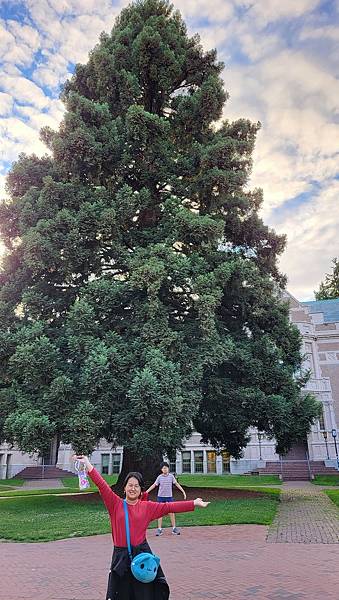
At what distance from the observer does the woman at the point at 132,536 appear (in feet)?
11.3

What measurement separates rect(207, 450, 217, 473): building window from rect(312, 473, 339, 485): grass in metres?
8.70

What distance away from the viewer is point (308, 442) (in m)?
33.2

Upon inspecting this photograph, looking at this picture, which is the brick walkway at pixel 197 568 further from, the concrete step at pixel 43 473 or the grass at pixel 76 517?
the concrete step at pixel 43 473

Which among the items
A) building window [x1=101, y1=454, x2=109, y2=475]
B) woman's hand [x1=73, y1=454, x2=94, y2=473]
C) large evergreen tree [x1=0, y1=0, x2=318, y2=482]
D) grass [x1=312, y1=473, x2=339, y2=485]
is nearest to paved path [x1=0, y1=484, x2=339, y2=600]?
woman's hand [x1=73, y1=454, x2=94, y2=473]

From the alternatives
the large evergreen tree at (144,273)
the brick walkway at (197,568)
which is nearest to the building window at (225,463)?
the large evergreen tree at (144,273)

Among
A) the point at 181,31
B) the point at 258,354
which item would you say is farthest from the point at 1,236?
the point at 181,31

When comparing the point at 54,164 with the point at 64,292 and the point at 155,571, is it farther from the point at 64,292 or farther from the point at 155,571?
the point at 155,571

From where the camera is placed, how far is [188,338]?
15.8 meters

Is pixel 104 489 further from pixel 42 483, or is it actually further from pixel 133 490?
pixel 42 483

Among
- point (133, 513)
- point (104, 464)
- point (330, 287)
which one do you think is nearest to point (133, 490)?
point (133, 513)

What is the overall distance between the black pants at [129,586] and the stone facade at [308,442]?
92.2ft

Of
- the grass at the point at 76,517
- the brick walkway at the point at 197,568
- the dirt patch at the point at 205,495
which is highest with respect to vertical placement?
the dirt patch at the point at 205,495

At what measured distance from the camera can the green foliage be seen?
5128 centimetres

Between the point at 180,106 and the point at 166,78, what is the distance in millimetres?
1419
